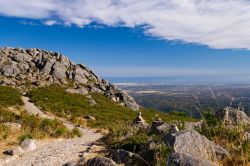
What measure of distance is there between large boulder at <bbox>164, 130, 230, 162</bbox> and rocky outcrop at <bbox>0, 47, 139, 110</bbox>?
193ft

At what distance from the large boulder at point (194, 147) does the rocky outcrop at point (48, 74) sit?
2312 inches

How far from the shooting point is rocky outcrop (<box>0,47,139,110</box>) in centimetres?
7406

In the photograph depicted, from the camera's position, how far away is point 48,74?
81562 mm

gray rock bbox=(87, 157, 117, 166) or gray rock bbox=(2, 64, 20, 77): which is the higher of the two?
gray rock bbox=(2, 64, 20, 77)

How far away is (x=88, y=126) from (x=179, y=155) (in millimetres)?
32886

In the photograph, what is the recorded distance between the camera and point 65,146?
21188mm

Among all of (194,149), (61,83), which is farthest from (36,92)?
(194,149)

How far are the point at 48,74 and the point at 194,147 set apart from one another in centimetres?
7417

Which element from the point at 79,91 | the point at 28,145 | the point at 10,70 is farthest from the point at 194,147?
the point at 10,70

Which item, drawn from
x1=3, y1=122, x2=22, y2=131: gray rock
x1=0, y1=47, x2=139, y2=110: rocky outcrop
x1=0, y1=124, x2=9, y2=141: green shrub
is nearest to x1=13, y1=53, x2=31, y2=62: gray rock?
x1=0, y1=47, x2=139, y2=110: rocky outcrop

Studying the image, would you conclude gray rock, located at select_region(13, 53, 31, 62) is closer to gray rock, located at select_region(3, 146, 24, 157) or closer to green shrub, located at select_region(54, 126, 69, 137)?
green shrub, located at select_region(54, 126, 69, 137)

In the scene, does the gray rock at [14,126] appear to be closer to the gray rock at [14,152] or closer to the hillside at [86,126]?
the hillside at [86,126]

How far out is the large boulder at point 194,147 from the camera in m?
9.61

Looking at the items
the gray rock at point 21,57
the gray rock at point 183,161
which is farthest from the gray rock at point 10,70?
the gray rock at point 183,161
